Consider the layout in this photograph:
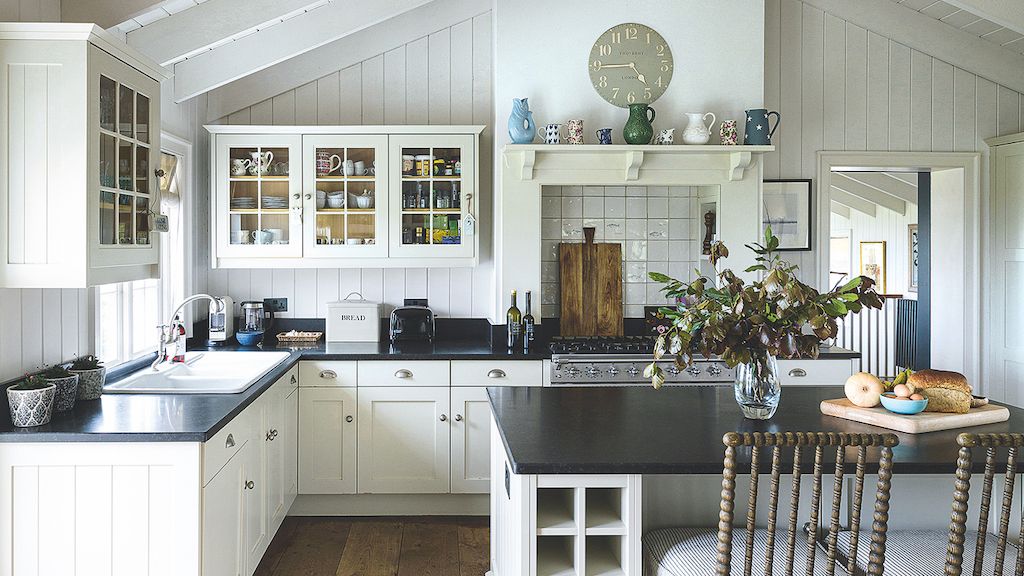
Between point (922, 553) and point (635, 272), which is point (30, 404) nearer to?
point (922, 553)

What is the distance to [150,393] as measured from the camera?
3121 mm

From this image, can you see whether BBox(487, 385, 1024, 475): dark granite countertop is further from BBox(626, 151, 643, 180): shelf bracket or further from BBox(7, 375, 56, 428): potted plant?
BBox(626, 151, 643, 180): shelf bracket

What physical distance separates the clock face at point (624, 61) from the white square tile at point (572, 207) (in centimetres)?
63

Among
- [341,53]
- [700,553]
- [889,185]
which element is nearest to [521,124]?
[341,53]

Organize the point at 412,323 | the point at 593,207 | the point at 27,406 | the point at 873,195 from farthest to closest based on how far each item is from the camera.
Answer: the point at 873,195 → the point at 593,207 → the point at 412,323 → the point at 27,406

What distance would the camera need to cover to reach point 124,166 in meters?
2.81

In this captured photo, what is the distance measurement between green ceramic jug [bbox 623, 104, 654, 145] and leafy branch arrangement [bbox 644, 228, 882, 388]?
202 cm

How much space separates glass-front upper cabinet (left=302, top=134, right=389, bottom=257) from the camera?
4.54 m

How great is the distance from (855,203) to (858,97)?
6.05 meters

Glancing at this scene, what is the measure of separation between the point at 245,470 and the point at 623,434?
1.54 m

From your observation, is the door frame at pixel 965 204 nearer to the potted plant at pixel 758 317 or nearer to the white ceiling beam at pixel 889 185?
the potted plant at pixel 758 317

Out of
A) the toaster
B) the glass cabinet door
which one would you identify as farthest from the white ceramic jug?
the glass cabinet door

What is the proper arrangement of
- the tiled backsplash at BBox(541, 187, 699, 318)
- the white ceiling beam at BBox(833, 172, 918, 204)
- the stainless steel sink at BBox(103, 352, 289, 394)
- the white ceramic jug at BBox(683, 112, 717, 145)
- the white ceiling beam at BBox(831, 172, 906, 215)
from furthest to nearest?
1. the white ceiling beam at BBox(831, 172, 906, 215)
2. the white ceiling beam at BBox(833, 172, 918, 204)
3. the tiled backsplash at BBox(541, 187, 699, 318)
4. the white ceramic jug at BBox(683, 112, 717, 145)
5. the stainless steel sink at BBox(103, 352, 289, 394)

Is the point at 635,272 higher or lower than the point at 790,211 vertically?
lower
